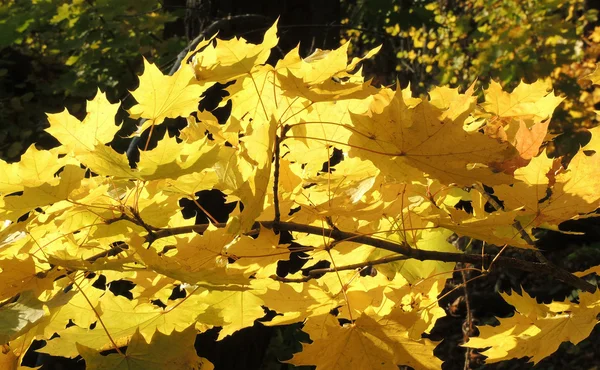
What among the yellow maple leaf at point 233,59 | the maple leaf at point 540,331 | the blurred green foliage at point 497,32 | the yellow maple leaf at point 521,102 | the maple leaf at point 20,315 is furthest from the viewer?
the blurred green foliage at point 497,32

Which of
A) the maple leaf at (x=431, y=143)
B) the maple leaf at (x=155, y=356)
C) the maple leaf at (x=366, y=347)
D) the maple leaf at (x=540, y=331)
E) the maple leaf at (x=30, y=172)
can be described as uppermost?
the maple leaf at (x=431, y=143)

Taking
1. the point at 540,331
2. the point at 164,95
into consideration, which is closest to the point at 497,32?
the point at 540,331

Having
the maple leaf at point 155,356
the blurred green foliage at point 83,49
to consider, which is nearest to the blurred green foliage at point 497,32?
the blurred green foliage at point 83,49

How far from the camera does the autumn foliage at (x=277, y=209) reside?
719 millimetres

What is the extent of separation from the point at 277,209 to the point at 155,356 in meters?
0.22

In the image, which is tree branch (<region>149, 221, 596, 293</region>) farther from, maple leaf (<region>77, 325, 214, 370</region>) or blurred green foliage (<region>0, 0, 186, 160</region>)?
blurred green foliage (<region>0, 0, 186, 160</region>)

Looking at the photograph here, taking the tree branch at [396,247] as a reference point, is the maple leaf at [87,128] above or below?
above

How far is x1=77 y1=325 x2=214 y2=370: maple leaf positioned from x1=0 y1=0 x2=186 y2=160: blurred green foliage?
274cm

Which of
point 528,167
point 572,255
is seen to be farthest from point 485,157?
point 572,255

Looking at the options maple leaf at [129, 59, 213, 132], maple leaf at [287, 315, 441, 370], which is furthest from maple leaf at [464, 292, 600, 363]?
maple leaf at [129, 59, 213, 132]

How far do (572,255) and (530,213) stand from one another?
11.5 feet

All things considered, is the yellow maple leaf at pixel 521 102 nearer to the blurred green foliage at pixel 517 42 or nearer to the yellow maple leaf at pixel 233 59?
the yellow maple leaf at pixel 233 59

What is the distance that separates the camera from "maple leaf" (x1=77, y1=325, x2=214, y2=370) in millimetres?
770

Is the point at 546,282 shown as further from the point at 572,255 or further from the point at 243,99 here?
the point at 243,99
